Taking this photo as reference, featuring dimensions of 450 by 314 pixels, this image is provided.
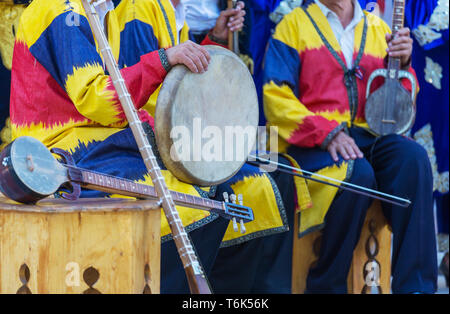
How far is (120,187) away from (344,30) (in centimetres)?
193

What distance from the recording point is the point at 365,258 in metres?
3.40

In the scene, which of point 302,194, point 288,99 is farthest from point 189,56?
point 288,99

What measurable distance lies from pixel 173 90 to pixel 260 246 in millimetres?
1086

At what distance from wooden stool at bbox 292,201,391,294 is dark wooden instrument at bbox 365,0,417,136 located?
38 centimetres

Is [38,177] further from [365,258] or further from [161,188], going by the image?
[365,258]

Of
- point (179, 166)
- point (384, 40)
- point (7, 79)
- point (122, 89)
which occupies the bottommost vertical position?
point (179, 166)

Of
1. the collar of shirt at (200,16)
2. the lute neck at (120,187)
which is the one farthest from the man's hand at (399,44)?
the lute neck at (120,187)

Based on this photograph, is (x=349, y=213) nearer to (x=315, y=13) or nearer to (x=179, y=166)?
(x=315, y=13)

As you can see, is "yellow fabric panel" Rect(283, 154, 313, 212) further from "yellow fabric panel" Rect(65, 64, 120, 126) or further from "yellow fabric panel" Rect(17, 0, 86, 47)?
"yellow fabric panel" Rect(17, 0, 86, 47)

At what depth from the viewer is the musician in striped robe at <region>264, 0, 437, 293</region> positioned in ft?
10.6

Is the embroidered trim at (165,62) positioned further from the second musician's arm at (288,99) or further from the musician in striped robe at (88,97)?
the second musician's arm at (288,99)

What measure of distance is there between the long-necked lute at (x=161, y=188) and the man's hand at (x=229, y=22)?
1.59 metres

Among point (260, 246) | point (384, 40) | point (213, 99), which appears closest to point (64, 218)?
point (213, 99)

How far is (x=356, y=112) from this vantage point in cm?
355
